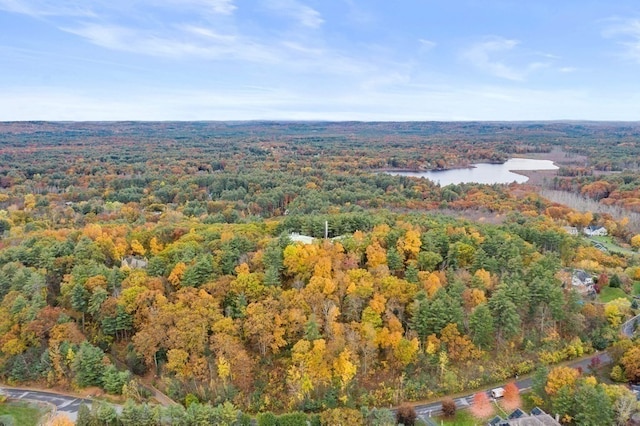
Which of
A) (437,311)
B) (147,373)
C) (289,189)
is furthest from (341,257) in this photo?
(289,189)

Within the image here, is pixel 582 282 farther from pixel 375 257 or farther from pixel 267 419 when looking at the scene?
pixel 267 419

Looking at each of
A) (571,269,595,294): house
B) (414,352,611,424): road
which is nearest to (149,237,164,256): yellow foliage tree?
(414,352,611,424): road

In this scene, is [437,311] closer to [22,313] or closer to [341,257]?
[341,257]

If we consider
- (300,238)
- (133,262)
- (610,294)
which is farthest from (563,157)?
(133,262)

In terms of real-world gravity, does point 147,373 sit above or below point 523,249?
below

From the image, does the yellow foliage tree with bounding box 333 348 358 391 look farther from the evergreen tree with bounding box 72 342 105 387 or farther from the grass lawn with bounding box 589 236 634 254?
Result: the grass lawn with bounding box 589 236 634 254

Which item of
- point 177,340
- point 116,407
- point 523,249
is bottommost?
point 116,407

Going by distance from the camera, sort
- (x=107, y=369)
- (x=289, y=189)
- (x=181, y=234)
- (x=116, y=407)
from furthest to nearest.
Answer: (x=289, y=189)
(x=181, y=234)
(x=107, y=369)
(x=116, y=407)

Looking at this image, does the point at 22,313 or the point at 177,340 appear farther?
the point at 22,313
